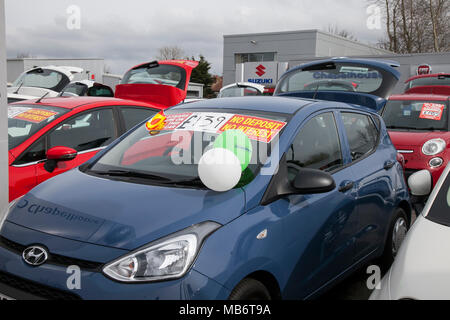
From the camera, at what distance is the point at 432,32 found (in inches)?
1148

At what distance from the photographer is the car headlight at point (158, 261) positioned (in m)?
2.02

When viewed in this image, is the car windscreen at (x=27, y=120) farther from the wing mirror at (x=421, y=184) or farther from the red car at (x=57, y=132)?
the wing mirror at (x=421, y=184)

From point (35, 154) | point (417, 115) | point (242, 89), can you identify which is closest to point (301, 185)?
point (35, 154)

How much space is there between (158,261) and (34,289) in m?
0.62

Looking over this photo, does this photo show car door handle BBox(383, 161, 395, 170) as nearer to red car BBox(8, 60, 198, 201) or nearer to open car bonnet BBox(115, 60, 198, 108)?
red car BBox(8, 60, 198, 201)

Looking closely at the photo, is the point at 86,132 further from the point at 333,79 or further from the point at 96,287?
the point at 333,79

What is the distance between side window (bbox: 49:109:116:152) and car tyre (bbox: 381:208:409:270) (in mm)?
2822

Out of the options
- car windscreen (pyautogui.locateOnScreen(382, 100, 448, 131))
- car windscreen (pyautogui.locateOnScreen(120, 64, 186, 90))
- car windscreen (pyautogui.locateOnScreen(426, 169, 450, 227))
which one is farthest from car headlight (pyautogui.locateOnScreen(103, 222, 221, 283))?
car windscreen (pyautogui.locateOnScreen(382, 100, 448, 131))

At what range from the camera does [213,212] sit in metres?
2.28

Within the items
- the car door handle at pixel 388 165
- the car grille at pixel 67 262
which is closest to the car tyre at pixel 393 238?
the car door handle at pixel 388 165

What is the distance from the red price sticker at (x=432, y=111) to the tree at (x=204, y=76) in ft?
151

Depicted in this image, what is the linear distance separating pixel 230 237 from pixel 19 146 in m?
2.39
